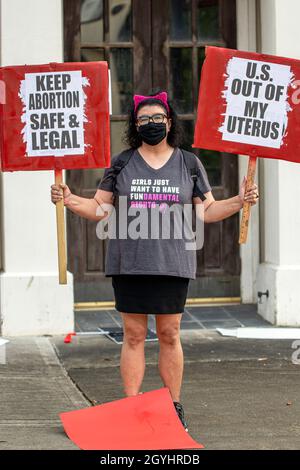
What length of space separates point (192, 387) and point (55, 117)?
2.09m

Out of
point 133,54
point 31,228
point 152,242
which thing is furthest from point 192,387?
point 133,54

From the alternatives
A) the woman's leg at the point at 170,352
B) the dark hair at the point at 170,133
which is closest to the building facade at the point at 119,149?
the dark hair at the point at 170,133

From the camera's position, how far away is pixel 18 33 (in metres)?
9.51

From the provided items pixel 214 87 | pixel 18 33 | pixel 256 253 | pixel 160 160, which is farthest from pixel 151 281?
pixel 256 253

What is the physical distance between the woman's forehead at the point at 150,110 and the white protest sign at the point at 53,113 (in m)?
0.45

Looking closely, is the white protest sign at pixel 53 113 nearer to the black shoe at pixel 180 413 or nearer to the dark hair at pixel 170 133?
the dark hair at pixel 170 133

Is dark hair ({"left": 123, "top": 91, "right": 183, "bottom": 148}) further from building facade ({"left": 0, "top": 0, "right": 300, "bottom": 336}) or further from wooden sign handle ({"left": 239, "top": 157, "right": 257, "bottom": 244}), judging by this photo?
building facade ({"left": 0, "top": 0, "right": 300, "bottom": 336})

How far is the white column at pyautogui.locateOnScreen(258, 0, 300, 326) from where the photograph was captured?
32.6ft

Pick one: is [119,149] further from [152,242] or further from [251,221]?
[152,242]

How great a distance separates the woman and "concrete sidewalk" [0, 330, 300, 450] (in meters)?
0.46

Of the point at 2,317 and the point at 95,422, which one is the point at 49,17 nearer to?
the point at 2,317

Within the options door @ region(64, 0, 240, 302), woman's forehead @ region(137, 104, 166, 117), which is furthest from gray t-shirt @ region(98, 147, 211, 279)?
door @ region(64, 0, 240, 302)

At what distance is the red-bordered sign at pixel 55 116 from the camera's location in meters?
6.82

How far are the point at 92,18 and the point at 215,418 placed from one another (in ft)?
16.2
